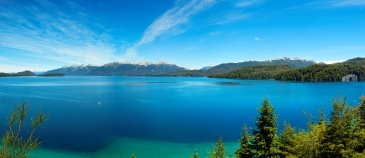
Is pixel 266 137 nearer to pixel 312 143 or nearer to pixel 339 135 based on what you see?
pixel 312 143

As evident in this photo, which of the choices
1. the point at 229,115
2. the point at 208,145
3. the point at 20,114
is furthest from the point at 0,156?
the point at 229,115

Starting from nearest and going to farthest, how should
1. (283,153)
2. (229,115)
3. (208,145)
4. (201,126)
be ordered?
(283,153) < (208,145) < (201,126) < (229,115)

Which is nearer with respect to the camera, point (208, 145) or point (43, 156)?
point (43, 156)

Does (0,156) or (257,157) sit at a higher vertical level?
(0,156)

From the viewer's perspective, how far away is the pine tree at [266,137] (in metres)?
27.5

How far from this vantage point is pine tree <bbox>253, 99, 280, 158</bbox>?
27484 millimetres

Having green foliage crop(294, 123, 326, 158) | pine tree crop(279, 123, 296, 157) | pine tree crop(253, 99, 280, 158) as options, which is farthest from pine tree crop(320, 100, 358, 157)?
pine tree crop(253, 99, 280, 158)

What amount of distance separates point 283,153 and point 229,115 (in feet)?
190

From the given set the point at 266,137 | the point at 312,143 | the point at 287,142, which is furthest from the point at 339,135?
the point at 287,142

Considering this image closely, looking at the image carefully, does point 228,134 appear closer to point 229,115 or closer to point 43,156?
point 229,115

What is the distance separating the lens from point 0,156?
11516mm

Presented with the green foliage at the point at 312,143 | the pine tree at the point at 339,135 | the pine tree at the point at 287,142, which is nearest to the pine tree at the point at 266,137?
the pine tree at the point at 287,142

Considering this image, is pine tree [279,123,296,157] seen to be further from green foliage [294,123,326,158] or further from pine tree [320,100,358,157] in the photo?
pine tree [320,100,358,157]

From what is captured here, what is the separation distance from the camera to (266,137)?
2778cm
